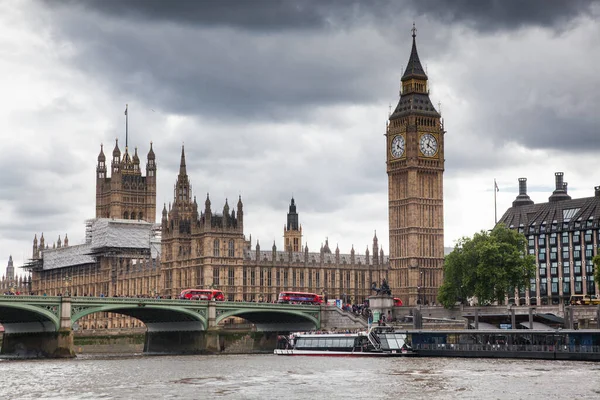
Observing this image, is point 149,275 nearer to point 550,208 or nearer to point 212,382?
point 550,208

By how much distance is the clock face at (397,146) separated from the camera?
14888cm

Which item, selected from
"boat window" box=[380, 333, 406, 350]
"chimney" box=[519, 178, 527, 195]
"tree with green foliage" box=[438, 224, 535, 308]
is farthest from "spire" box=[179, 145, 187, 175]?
"boat window" box=[380, 333, 406, 350]

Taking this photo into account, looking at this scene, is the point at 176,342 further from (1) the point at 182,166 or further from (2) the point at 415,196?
(1) the point at 182,166

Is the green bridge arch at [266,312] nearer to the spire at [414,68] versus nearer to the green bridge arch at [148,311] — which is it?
the green bridge arch at [148,311]

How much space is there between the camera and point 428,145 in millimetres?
148875

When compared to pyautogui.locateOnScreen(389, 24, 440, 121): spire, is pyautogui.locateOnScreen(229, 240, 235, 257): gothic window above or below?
below

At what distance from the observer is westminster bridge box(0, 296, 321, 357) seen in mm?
102250

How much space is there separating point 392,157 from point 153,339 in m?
44.7

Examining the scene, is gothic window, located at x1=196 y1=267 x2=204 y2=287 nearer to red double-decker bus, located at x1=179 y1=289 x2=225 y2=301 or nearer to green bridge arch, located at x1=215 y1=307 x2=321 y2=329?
red double-decker bus, located at x1=179 y1=289 x2=225 y2=301

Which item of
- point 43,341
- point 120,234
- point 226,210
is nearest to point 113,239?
point 120,234

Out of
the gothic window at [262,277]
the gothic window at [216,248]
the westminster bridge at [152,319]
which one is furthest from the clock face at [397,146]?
the westminster bridge at [152,319]

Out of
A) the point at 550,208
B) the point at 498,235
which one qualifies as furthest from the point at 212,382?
the point at 550,208

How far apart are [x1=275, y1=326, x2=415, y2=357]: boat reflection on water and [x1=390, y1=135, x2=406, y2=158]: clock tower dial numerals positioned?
48.3 metres

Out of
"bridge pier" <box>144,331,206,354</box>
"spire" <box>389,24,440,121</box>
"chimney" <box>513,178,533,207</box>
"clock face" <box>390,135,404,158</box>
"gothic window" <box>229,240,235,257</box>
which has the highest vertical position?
"spire" <box>389,24,440,121</box>
